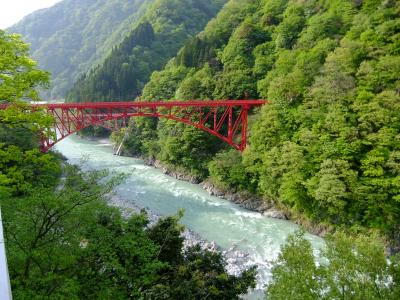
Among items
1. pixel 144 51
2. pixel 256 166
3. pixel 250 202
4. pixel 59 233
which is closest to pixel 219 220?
pixel 250 202

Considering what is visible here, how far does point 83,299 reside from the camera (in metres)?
5.25

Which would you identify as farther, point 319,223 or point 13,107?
Result: point 319,223

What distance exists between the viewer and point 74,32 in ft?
366

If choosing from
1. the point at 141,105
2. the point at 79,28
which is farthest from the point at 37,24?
the point at 141,105

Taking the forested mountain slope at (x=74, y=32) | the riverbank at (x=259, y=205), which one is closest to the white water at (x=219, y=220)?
the riverbank at (x=259, y=205)

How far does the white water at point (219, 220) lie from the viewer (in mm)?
12750

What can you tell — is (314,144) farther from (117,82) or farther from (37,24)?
(37,24)

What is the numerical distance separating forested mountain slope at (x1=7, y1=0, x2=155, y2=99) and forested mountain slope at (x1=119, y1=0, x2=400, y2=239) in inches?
2542

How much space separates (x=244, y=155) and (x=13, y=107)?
1461 centimetres

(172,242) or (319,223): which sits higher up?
(172,242)

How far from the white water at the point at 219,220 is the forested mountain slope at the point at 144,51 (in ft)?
87.7

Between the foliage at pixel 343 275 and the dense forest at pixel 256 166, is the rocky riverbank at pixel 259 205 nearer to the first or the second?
the dense forest at pixel 256 166

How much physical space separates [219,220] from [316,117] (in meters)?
6.77

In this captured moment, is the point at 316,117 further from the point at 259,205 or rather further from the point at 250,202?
the point at 250,202
